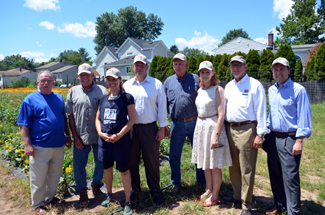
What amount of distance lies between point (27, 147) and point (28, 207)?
1.14 metres

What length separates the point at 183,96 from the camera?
149 inches

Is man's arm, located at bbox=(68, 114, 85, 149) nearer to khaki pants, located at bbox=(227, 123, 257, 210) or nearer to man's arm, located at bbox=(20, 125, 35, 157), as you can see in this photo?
man's arm, located at bbox=(20, 125, 35, 157)

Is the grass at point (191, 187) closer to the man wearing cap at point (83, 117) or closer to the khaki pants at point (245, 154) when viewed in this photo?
the khaki pants at point (245, 154)

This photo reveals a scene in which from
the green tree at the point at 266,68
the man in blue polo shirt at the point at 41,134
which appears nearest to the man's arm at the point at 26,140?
the man in blue polo shirt at the point at 41,134

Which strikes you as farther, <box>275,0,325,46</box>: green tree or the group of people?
<box>275,0,325,46</box>: green tree

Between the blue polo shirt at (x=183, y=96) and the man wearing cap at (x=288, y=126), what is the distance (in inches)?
47.6

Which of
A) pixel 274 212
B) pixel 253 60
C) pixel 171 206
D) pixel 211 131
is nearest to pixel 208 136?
pixel 211 131

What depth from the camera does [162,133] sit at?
360 cm

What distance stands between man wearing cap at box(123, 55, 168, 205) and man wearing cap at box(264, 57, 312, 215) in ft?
5.34

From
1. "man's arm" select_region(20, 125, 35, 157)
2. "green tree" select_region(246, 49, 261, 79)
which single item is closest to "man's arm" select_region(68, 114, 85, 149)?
"man's arm" select_region(20, 125, 35, 157)

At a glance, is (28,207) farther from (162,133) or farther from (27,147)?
(162,133)

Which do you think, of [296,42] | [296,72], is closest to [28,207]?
[296,72]

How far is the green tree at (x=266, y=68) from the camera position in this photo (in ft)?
45.9

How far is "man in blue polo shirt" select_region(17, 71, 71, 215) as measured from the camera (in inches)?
128
